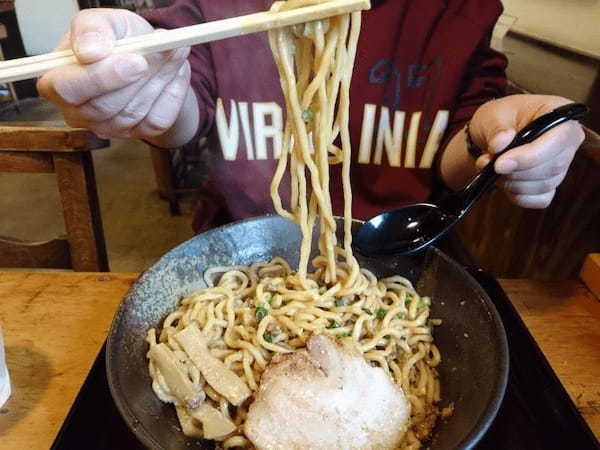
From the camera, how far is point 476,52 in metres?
1.74

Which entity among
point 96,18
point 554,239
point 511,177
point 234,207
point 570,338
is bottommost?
point 554,239

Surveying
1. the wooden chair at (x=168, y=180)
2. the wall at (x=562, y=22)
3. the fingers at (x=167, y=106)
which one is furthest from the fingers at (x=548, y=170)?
the wooden chair at (x=168, y=180)

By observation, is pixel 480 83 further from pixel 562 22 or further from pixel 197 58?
pixel 562 22

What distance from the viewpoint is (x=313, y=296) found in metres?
1.26

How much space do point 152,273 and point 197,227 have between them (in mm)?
729

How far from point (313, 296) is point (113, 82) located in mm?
688

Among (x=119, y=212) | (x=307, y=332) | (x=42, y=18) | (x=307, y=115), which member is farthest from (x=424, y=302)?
(x=42, y=18)

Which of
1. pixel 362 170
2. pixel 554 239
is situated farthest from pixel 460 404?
pixel 554 239

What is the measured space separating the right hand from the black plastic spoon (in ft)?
1.95

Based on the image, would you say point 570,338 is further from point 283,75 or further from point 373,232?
point 283,75

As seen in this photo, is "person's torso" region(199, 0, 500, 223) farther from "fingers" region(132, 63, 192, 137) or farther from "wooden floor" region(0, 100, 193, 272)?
"wooden floor" region(0, 100, 193, 272)

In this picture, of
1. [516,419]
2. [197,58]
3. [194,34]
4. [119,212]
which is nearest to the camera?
[194,34]

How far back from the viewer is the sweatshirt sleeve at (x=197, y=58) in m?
1.59

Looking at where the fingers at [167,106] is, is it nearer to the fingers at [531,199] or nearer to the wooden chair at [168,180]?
the fingers at [531,199]
